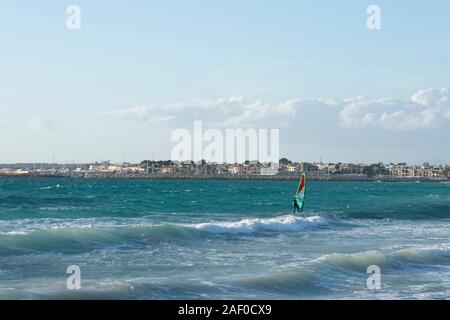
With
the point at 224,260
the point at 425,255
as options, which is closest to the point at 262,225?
the point at 425,255

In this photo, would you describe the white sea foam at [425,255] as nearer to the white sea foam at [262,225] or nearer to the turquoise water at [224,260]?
the turquoise water at [224,260]

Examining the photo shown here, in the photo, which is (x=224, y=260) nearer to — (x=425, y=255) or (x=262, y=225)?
(x=425, y=255)

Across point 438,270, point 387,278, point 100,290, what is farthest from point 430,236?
point 100,290

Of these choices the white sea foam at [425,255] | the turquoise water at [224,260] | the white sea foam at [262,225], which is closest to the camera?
the turquoise water at [224,260]

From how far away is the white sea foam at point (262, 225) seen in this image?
3147 centimetres

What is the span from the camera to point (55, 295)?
588 inches

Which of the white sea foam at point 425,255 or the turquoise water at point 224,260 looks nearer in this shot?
the turquoise water at point 224,260

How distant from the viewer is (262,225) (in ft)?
112

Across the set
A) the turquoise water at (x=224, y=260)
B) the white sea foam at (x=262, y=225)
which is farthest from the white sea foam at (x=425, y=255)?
the white sea foam at (x=262, y=225)

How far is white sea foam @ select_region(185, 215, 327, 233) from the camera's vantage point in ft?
103

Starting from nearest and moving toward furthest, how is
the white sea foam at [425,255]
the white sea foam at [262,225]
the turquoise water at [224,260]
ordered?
the turquoise water at [224,260]
the white sea foam at [425,255]
the white sea foam at [262,225]

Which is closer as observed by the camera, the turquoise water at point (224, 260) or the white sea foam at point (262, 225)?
the turquoise water at point (224, 260)

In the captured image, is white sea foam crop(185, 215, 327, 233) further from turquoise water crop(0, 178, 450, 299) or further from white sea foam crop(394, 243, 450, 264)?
white sea foam crop(394, 243, 450, 264)
